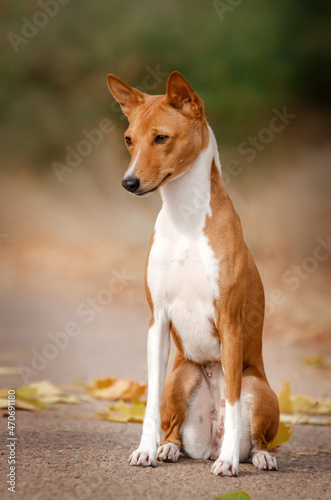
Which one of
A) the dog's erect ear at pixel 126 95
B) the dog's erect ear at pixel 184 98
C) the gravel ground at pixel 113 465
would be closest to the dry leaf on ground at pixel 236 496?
the gravel ground at pixel 113 465

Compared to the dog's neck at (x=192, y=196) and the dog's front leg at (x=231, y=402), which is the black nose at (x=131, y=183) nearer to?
the dog's neck at (x=192, y=196)

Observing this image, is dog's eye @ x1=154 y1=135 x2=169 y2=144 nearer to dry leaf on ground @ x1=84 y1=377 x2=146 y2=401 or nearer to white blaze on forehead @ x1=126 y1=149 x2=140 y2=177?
white blaze on forehead @ x1=126 y1=149 x2=140 y2=177

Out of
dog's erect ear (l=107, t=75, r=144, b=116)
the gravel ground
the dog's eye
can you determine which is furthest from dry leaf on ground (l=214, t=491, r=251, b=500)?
dog's erect ear (l=107, t=75, r=144, b=116)

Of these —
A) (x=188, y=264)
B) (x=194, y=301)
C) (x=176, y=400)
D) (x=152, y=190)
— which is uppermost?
(x=152, y=190)

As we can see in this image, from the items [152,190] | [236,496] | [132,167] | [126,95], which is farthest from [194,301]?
[126,95]

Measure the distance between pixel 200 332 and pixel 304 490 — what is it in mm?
848

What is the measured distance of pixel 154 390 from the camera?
3.16 m

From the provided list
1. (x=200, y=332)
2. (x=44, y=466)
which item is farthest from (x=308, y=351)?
(x=44, y=466)

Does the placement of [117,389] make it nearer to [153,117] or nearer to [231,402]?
[231,402]

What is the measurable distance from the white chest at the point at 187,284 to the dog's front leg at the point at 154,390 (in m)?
0.08

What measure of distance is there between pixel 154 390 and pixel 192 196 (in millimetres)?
960

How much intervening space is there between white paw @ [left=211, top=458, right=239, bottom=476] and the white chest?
1.76 feet

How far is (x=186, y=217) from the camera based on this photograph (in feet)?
10.6

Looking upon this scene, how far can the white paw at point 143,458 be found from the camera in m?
2.99
